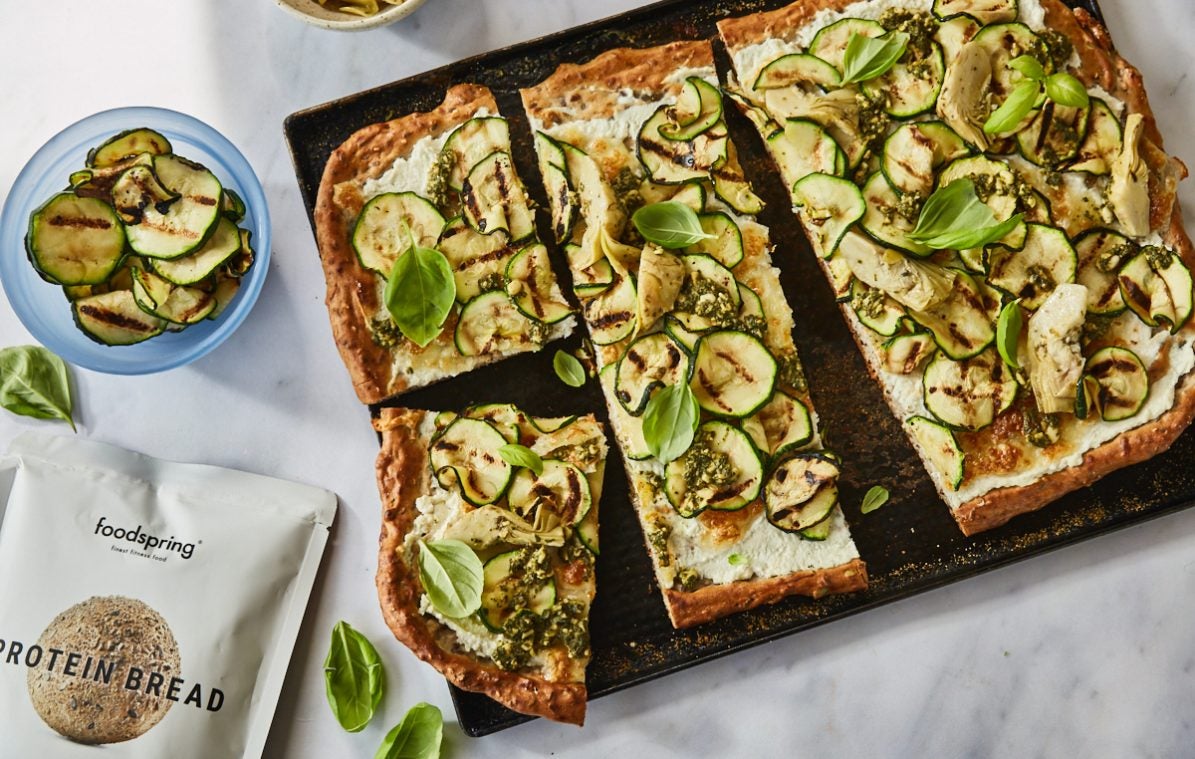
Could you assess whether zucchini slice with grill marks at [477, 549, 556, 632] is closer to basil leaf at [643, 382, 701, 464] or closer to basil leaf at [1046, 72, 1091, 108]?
basil leaf at [643, 382, 701, 464]

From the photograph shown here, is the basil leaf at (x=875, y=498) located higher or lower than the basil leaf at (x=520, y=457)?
lower

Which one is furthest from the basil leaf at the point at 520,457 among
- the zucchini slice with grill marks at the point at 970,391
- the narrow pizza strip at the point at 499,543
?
the zucchini slice with grill marks at the point at 970,391

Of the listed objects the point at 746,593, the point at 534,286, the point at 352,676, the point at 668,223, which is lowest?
the point at 352,676

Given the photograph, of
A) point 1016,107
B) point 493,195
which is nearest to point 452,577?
point 493,195

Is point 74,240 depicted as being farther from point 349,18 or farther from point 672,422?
point 672,422

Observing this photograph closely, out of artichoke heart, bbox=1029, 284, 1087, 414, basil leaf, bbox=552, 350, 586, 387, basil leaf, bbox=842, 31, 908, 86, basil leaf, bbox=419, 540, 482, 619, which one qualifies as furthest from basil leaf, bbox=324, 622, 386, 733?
basil leaf, bbox=842, 31, 908, 86

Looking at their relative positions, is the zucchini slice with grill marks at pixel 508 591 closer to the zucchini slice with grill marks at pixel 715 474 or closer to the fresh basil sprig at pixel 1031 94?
the zucchini slice with grill marks at pixel 715 474

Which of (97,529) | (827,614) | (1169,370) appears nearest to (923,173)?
(1169,370)
